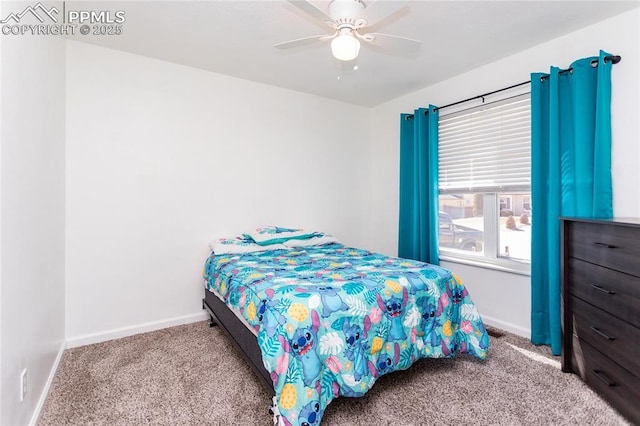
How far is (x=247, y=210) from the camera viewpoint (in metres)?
3.33

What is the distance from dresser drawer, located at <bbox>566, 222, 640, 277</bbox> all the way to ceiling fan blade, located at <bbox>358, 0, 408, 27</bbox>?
1.61 metres

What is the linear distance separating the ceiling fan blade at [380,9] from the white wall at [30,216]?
5.29 feet

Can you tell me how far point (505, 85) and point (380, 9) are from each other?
170 centimetres

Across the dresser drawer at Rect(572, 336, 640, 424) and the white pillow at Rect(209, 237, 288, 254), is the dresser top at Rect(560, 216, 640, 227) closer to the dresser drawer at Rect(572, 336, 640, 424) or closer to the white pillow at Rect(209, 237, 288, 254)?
the dresser drawer at Rect(572, 336, 640, 424)

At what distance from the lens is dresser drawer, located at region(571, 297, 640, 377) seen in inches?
60.4

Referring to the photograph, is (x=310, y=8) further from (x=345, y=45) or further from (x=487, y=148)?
(x=487, y=148)

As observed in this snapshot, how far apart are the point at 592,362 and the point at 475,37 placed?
2.34 metres

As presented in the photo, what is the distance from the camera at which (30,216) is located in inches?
62.5

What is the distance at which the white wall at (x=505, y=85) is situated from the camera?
2.10 metres

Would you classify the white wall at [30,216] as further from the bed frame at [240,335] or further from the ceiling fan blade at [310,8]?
the ceiling fan blade at [310,8]

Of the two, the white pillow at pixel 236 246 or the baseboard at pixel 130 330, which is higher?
the white pillow at pixel 236 246

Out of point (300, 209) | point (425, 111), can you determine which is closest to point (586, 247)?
point (425, 111)

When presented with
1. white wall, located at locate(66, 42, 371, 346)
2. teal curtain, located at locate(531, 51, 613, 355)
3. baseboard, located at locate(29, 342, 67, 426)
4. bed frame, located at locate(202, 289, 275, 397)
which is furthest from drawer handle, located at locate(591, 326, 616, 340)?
baseboard, located at locate(29, 342, 67, 426)

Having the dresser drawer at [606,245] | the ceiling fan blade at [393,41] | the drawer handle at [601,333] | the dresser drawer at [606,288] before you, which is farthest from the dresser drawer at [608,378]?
the ceiling fan blade at [393,41]
